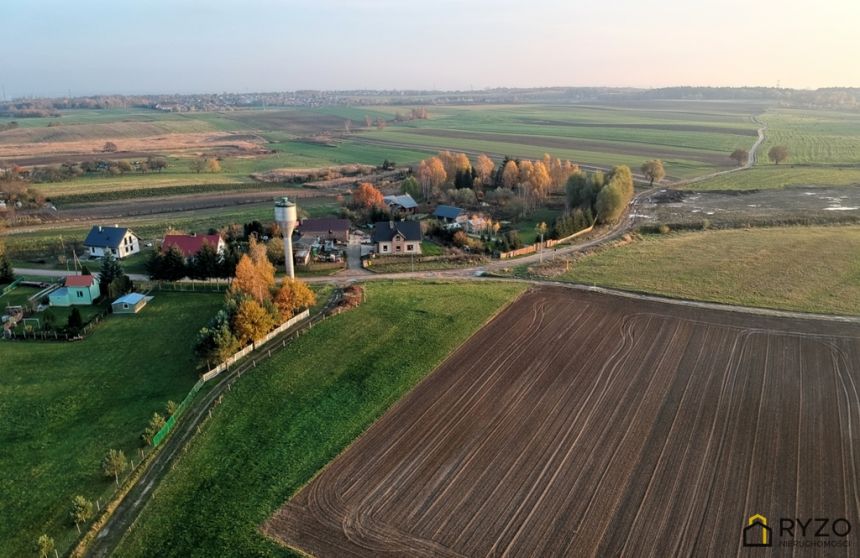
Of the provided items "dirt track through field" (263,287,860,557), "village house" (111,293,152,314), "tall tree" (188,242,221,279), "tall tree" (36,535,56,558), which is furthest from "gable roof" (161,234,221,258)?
"tall tree" (36,535,56,558)

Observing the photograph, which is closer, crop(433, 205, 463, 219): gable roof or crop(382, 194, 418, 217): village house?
crop(433, 205, 463, 219): gable roof

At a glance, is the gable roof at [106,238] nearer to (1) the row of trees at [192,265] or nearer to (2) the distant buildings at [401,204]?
(1) the row of trees at [192,265]

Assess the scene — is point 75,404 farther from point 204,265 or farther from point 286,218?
point 286,218

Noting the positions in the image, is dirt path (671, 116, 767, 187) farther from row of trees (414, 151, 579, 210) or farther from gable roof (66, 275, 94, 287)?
gable roof (66, 275, 94, 287)

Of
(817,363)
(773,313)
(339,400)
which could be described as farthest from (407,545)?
(773,313)

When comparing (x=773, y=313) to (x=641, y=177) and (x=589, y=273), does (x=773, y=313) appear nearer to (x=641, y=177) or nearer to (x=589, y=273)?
(x=589, y=273)

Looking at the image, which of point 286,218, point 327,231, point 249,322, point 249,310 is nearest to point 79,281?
point 286,218
